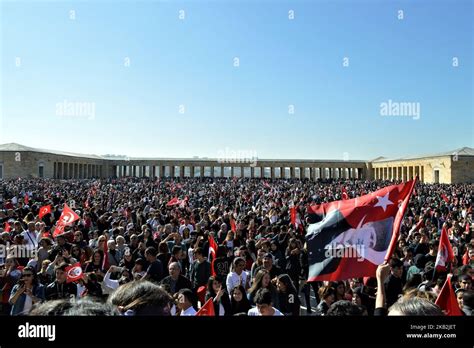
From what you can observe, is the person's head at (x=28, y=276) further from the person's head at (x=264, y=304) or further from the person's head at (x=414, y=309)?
the person's head at (x=414, y=309)

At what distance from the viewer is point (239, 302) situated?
210 inches

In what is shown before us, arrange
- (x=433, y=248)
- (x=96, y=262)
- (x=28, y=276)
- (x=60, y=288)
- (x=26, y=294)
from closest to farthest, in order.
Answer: (x=26, y=294)
(x=28, y=276)
(x=60, y=288)
(x=96, y=262)
(x=433, y=248)

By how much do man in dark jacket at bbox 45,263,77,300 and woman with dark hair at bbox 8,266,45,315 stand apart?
0.42ft

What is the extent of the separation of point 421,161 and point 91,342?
261 ft

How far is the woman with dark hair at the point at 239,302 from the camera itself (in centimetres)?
527

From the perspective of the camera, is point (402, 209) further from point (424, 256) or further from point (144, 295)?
point (424, 256)

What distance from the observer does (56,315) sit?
181cm

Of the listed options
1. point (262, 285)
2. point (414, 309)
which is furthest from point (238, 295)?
point (414, 309)

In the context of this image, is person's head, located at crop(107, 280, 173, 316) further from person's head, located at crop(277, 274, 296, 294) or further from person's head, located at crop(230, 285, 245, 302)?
person's head, located at crop(277, 274, 296, 294)

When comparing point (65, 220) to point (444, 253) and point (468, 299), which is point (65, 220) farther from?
point (468, 299)

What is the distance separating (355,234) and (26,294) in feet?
14.7

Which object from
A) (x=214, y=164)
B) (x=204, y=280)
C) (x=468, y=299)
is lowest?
(x=204, y=280)

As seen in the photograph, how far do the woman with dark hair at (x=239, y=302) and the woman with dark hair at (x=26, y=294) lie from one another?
8.40ft

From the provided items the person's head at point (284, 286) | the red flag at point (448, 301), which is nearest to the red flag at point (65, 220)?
the person's head at point (284, 286)
